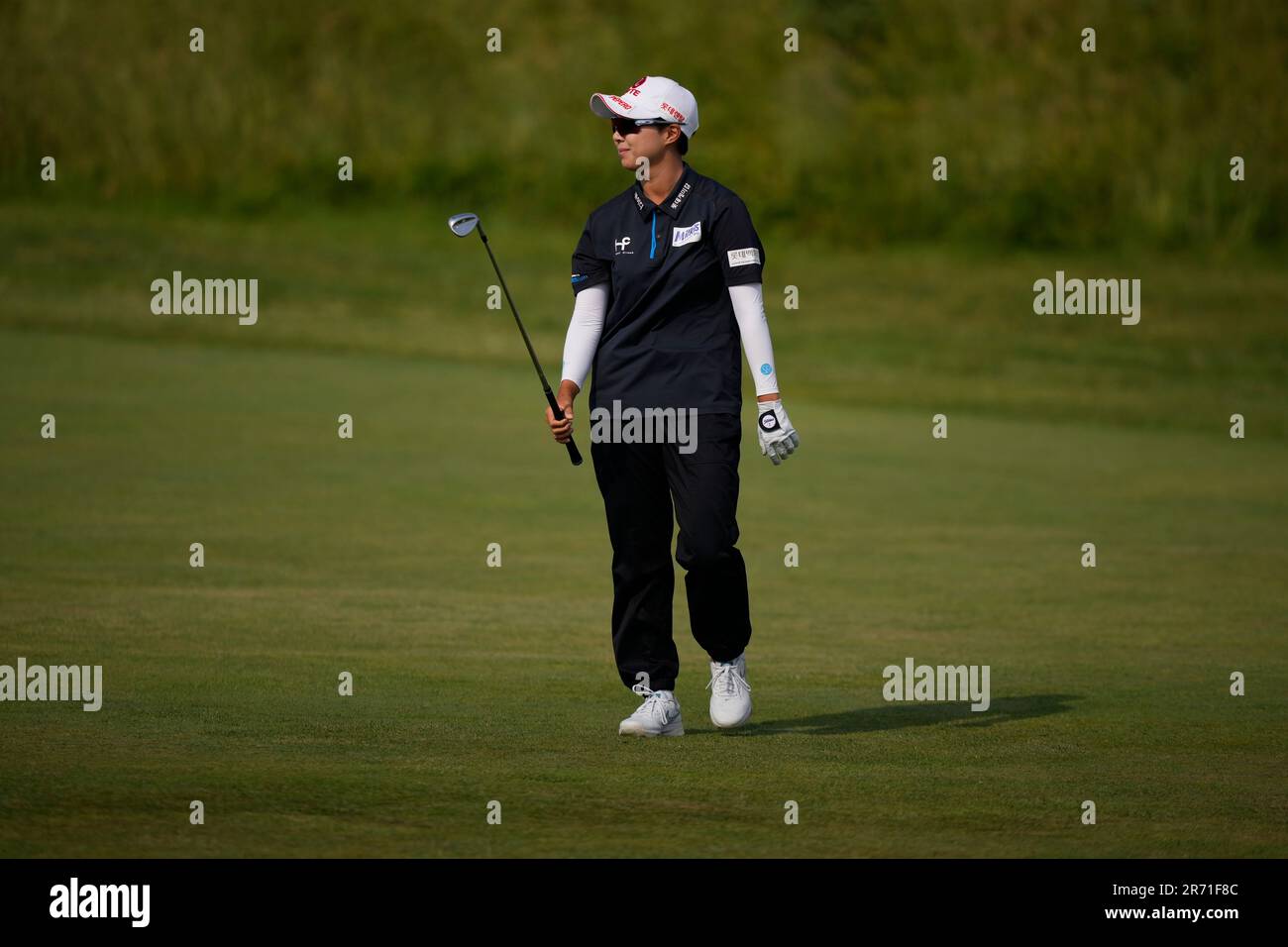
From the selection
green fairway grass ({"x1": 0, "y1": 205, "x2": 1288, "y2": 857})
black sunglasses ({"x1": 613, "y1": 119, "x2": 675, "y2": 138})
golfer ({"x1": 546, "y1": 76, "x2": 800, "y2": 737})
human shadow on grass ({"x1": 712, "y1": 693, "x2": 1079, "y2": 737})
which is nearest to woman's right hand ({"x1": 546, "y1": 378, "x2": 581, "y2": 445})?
golfer ({"x1": 546, "y1": 76, "x2": 800, "y2": 737})

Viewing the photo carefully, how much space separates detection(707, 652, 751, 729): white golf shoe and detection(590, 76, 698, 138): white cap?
1.91 metres

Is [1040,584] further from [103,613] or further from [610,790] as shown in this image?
[610,790]

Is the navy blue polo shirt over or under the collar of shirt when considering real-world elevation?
under

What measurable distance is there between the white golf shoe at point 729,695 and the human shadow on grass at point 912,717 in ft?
0.17

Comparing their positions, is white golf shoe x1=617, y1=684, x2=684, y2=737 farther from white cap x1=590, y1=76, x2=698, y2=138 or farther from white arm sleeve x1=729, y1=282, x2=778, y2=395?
white cap x1=590, y1=76, x2=698, y2=138

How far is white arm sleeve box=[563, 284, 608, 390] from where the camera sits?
26.2ft

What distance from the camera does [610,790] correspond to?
6.73 meters

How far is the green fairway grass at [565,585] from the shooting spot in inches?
258

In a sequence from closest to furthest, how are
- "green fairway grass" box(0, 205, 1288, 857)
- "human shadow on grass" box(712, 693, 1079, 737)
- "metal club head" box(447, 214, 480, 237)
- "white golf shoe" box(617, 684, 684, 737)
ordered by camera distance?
"green fairway grass" box(0, 205, 1288, 857) < "white golf shoe" box(617, 684, 684, 737) < "human shadow on grass" box(712, 693, 1079, 737) < "metal club head" box(447, 214, 480, 237)

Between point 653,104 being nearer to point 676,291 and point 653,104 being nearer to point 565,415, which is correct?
point 676,291

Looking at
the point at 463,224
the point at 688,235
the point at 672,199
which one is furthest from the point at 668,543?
the point at 463,224

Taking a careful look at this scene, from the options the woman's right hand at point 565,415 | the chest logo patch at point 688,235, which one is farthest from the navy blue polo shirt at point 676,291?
the woman's right hand at point 565,415

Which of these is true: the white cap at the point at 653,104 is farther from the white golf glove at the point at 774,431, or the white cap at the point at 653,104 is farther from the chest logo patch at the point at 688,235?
the white golf glove at the point at 774,431

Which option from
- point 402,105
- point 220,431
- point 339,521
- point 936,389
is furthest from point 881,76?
point 339,521
